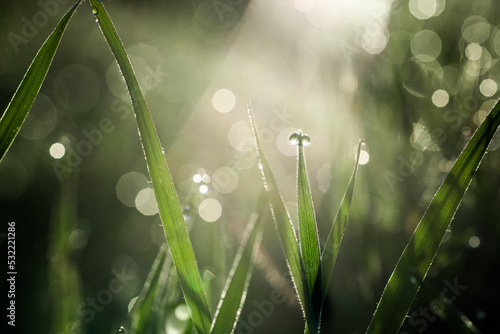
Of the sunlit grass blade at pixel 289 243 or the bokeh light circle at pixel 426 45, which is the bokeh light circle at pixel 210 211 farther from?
the bokeh light circle at pixel 426 45

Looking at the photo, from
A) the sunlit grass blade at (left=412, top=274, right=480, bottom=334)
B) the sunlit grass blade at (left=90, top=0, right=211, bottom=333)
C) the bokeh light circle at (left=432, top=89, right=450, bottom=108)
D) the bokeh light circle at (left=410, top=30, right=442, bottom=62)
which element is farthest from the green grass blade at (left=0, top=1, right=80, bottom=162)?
the bokeh light circle at (left=410, top=30, right=442, bottom=62)

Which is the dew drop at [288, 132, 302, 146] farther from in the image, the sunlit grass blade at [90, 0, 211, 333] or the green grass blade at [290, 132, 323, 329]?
the sunlit grass blade at [90, 0, 211, 333]

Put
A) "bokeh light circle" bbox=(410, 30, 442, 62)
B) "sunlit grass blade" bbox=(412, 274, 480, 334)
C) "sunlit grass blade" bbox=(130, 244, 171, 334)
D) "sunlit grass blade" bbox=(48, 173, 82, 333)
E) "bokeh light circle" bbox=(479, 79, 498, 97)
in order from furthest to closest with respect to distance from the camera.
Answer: "bokeh light circle" bbox=(410, 30, 442, 62)
"bokeh light circle" bbox=(479, 79, 498, 97)
"sunlit grass blade" bbox=(48, 173, 82, 333)
"sunlit grass blade" bbox=(130, 244, 171, 334)
"sunlit grass blade" bbox=(412, 274, 480, 334)

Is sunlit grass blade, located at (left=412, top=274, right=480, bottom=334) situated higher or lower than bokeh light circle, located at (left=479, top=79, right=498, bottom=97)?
lower

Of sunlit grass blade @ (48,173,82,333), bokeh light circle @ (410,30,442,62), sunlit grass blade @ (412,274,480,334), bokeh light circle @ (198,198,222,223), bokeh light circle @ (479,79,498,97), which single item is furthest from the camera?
bokeh light circle @ (410,30,442,62)

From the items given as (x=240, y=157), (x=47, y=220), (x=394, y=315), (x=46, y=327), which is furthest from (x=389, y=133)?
(x=47, y=220)

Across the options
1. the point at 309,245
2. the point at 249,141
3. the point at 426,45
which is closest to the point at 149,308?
the point at 309,245

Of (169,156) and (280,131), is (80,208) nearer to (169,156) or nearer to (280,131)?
(169,156)
